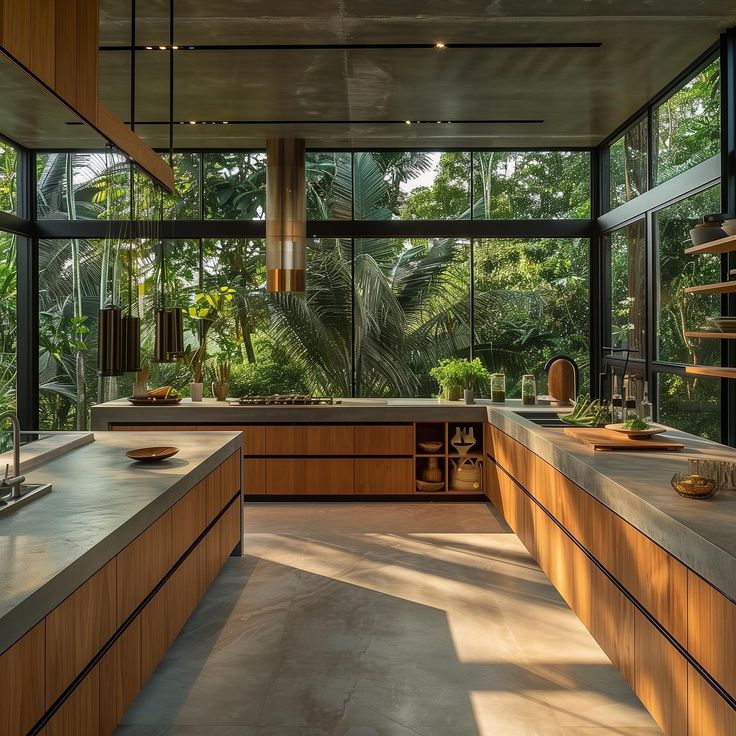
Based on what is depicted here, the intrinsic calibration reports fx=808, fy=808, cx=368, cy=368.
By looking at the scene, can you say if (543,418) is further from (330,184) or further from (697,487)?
(330,184)

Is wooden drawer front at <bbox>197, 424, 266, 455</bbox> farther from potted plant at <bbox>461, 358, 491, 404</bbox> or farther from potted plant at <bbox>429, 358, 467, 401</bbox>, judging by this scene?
potted plant at <bbox>461, 358, 491, 404</bbox>

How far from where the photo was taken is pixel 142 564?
2764mm

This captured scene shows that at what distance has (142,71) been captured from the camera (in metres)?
5.25

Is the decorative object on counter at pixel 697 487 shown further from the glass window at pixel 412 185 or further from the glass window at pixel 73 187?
the glass window at pixel 73 187

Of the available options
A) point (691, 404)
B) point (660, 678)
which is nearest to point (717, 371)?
point (691, 404)

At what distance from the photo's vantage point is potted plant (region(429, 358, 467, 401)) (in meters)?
7.06

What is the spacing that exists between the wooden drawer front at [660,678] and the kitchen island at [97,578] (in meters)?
1.68

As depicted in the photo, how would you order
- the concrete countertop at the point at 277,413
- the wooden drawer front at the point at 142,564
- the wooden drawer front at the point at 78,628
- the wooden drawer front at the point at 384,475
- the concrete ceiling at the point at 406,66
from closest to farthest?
the wooden drawer front at the point at 78,628 → the wooden drawer front at the point at 142,564 → the concrete ceiling at the point at 406,66 → the concrete countertop at the point at 277,413 → the wooden drawer front at the point at 384,475

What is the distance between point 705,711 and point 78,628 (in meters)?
1.68

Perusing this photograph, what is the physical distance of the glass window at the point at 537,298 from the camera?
7.62m

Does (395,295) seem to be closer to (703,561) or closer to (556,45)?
(556,45)

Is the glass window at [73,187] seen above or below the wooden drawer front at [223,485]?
above

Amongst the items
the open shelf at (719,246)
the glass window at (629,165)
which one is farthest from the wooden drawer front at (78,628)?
the glass window at (629,165)

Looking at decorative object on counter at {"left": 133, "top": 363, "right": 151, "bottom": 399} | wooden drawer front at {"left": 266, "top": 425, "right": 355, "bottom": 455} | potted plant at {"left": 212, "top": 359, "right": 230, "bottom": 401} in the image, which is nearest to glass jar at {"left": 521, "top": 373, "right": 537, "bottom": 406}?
wooden drawer front at {"left": 266, "top": 425, "right": 355, "bottom": 455}
